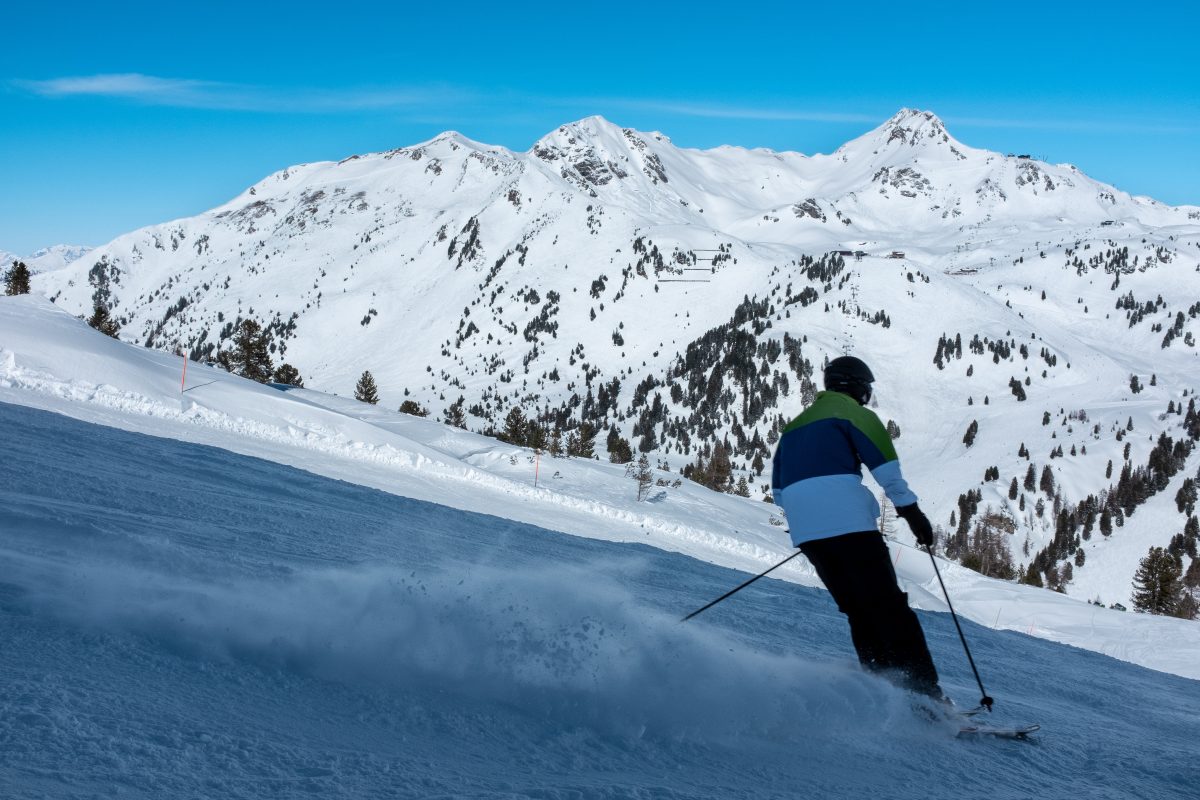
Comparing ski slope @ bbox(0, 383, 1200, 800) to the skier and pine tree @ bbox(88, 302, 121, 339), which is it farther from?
pine tree @ bbox(88, 302, 121, 339)

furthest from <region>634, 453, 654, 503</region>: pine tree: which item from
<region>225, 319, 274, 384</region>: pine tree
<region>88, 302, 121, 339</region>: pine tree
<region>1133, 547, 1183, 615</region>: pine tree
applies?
<region>225, 319, 274, 384</region>: pine tree

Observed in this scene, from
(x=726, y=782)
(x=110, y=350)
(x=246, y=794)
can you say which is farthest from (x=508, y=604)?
(x=110, y=350)

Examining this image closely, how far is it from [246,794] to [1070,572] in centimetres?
13955

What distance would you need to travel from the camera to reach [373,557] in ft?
26.5

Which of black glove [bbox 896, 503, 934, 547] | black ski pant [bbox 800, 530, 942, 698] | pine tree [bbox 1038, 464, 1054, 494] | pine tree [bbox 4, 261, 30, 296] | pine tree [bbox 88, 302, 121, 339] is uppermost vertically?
pine tree [bbox 1038, 464, 1054, 494]

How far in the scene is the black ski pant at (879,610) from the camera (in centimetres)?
569

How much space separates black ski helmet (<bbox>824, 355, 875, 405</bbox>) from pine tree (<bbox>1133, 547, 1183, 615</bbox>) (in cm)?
5848

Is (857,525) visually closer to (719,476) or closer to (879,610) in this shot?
(879,610)

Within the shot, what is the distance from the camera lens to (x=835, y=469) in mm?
6012

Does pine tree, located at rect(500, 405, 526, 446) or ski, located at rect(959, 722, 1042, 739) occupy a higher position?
pine tree, located at rect(500, 405, 526, 446)

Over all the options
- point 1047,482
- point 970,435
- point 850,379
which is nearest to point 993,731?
point 850,379

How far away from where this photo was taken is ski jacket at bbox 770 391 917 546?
587 centimetres

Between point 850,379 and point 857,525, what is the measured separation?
3.95 ft

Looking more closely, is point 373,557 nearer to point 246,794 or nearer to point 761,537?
point 246,794
